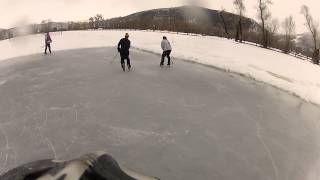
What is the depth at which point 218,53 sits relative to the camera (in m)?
18.0

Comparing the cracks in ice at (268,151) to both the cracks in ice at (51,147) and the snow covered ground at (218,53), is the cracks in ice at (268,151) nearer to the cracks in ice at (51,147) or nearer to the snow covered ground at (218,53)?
the snow covered ground at (218,53)

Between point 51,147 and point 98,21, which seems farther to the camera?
point 98,21

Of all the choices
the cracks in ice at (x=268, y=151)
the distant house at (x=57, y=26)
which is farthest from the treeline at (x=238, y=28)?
the cracks in ice at (x=268, y=151)

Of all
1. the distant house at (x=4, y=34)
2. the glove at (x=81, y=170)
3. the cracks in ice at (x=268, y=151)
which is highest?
the distant house at (x=4, y=34)

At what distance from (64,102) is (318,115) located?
588 cm

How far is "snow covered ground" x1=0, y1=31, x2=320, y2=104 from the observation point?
1463 cm

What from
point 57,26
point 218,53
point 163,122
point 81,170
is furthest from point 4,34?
point 81,170

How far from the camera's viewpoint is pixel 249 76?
14.9 meters

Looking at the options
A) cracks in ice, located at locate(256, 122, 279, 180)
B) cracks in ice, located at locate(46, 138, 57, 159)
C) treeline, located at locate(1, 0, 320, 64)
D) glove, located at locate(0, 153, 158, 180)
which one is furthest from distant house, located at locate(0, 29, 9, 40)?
glove, located at locate(0, 153, 158, 180)

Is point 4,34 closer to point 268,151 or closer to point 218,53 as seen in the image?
point 218,53

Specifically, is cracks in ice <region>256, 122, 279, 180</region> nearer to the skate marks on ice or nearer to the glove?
the skate marks on ice

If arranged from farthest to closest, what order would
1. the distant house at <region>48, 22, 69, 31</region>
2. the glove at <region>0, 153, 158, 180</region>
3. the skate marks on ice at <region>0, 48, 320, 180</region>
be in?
1. the distant house at <region>48, 22, 69, 31</region>
2. the skate marks on ice at <region>0, 48, 320, 180</region>
3. the glove at <region>0, 153, 158, 180</region>

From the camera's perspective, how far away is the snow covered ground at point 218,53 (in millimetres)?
14633

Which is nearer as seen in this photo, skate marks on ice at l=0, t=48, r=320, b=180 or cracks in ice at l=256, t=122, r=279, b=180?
cracks in ice at l=256, t=122, r=279, b=180
